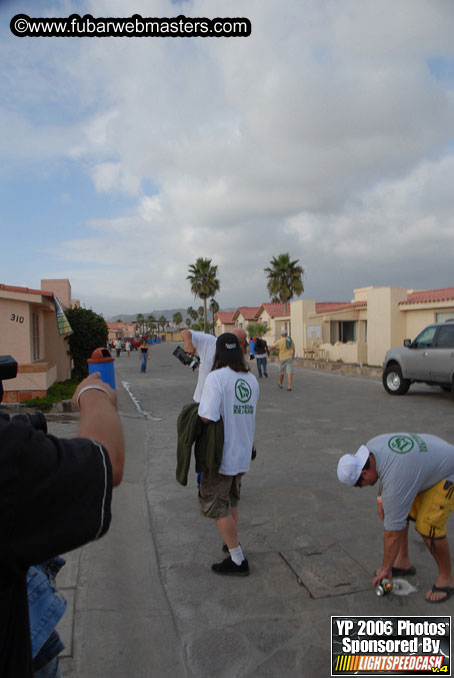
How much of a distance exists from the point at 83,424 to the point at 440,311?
18.3 m

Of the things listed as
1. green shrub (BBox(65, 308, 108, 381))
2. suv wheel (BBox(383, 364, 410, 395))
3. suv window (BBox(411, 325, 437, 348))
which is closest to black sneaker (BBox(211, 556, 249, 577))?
suv window (BBox(411, 325, 437, 348))

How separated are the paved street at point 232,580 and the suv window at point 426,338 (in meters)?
5.78

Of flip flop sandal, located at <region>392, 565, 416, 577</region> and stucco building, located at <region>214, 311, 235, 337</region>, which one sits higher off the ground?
stucco building, located at <region>214, 311, 235, 337</region>

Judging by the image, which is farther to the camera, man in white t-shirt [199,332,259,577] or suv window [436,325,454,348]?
suv window [436,325,454,348]

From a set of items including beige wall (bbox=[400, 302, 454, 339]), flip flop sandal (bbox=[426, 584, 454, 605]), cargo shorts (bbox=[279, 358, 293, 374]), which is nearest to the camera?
flip flop sandal (bbox=[426, 584, 454, 605])

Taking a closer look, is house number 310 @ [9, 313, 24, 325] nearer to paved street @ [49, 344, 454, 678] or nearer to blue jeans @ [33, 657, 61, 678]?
paved street @ [49, 344, 454, 678]

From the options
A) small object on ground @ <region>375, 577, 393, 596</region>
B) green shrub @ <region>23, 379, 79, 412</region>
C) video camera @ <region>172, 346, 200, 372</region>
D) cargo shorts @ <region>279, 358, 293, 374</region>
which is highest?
video camera @ <region>172, 346, 200, 372</region>

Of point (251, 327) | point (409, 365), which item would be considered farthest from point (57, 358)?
point (251, 327)

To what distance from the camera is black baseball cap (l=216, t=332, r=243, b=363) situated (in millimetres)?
3562

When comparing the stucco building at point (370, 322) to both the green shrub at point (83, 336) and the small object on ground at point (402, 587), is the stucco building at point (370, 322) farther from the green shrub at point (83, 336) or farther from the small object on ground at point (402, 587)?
the small object on ground at point (402, 587)

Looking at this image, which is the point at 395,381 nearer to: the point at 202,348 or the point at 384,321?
the point at 384,321

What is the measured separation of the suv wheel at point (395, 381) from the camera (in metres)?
12.3

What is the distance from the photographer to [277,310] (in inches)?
1548

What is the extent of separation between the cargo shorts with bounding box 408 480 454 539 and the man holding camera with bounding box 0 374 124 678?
244 cm
